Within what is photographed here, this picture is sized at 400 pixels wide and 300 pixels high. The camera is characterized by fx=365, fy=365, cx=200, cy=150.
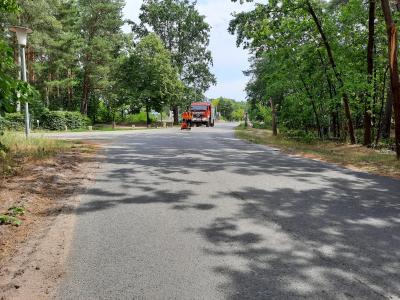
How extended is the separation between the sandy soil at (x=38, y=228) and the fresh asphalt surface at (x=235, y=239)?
0.19 m

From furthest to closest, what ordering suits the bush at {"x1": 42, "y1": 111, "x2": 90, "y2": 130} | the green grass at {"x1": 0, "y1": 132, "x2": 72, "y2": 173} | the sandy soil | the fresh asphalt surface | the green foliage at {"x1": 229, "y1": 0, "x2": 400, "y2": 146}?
the bush at {"x1": 42, "y1": 111, "x2": 90, "y2": 130}
the green foliage at {"x1": 229, "y1": 0, "x2": 400, "y2": 146}
the green grass at {"x1": 0, "y1": 132, "x2": 72, "y2": 173}
the sandy soil
the fresh asphalt surface

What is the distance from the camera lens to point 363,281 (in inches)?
138

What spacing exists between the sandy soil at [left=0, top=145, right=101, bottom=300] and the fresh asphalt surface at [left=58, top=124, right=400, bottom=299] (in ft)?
0.64

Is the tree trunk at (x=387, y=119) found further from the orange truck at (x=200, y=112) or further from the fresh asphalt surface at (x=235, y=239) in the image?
the orange truck at (x=200, y=112)

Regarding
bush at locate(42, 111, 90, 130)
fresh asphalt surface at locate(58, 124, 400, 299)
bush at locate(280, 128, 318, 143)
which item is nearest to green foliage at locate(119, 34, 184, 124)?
bush at locate(42, 111, 90, 130)

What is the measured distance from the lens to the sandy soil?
11.9 feet

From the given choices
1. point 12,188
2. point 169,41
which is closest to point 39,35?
point 169,41

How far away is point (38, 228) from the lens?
521 cm

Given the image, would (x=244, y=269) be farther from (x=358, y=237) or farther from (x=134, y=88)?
(x=134, y=88)

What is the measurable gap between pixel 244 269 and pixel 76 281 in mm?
1699

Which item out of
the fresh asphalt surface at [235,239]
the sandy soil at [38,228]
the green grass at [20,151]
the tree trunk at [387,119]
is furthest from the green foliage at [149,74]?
the fresh asphalt surface at [235,239]

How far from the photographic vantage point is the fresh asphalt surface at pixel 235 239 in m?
3.46

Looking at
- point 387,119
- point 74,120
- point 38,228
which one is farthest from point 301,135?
point 74,120

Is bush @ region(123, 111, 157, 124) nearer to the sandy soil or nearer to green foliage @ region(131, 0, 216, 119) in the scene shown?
green foliage @ region(131, 0, 216, 119)
